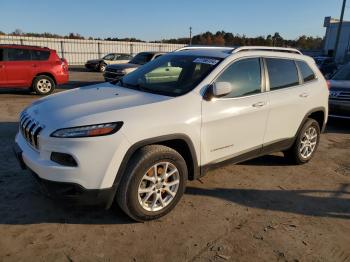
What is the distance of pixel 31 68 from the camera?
38.2 feet

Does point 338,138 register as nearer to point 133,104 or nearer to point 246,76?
point 246,76

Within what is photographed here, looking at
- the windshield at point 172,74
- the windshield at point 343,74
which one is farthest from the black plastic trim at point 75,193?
the windshield at point 343,74

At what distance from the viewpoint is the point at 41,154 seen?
3201 millimetres

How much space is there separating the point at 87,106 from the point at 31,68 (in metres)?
9.27

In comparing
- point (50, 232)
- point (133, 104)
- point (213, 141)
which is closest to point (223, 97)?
point (213, 141)

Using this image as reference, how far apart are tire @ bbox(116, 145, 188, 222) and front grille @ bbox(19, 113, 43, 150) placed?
2.99 feet

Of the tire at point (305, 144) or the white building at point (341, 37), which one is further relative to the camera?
the white building at point (341, 37)

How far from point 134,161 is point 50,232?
1.09 metres

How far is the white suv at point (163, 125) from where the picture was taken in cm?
310

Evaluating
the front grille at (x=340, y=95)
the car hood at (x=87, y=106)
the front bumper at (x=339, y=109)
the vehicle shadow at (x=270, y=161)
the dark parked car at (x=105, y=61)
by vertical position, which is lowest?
the dark parked car at (x=105, y=61)

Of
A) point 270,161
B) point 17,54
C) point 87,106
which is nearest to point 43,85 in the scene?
point 17,54

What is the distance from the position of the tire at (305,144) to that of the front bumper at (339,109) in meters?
2.98

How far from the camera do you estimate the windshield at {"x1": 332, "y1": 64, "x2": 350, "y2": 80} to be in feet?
29.7

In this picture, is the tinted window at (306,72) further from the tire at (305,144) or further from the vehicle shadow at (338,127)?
the vehicle shadow at (338,127)
